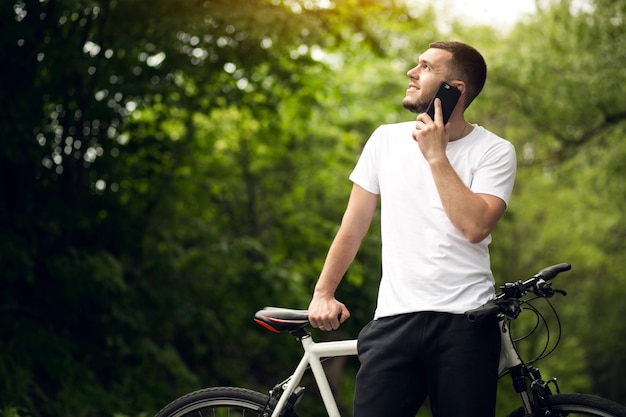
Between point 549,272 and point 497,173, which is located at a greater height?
point 497,173

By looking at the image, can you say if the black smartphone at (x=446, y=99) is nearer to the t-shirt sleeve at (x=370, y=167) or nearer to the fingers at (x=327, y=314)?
the t-shirt sleeve at (x=370, y=167)

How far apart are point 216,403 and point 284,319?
432 millimetres

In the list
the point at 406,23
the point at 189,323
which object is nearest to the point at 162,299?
the point at 189,323

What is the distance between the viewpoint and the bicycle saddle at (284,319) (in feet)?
10.9

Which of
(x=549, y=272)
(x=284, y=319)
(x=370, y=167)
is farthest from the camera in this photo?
(x=284, y=319)

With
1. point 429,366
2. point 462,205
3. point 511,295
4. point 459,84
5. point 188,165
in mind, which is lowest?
point 429,366

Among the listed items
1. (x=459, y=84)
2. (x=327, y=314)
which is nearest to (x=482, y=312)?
(x=327, y=314)

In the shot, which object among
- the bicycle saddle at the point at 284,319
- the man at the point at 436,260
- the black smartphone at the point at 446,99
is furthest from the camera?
the bicycle saddle at the point at 284,319

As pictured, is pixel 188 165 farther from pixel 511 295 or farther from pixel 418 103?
pixel 511 295

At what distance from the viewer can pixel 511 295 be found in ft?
9.75

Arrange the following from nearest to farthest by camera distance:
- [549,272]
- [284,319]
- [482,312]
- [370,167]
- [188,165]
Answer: [482,312] → [549,272] → [370,167] → [284,319] → [188,165]

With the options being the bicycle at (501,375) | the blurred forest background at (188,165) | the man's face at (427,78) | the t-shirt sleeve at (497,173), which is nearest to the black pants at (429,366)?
the bicycle at (501,375)

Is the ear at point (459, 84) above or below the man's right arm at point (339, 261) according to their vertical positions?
above

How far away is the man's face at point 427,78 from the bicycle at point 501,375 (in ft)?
2.30
